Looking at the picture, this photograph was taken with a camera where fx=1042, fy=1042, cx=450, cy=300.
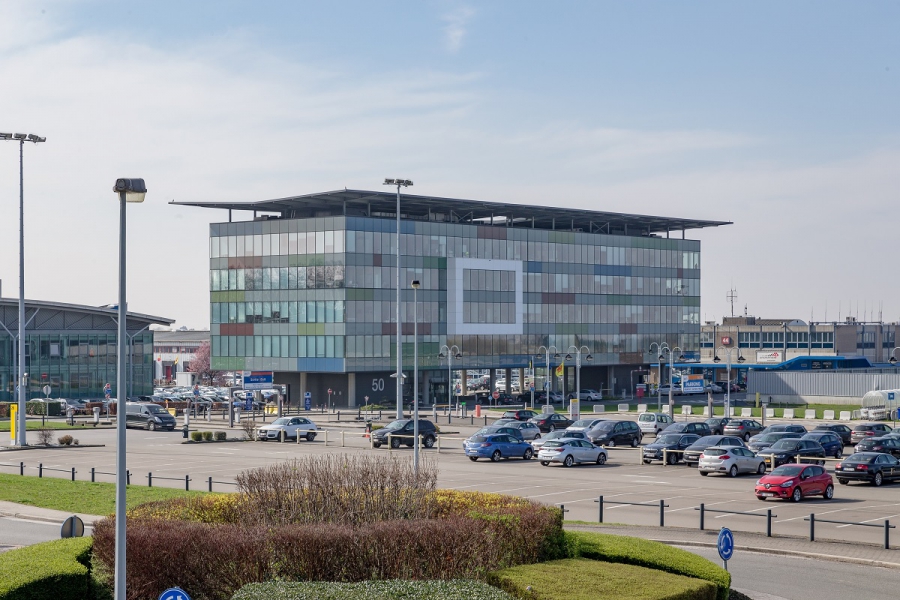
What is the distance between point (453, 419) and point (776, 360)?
82123 mm

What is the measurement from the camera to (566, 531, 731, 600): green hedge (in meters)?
16.9

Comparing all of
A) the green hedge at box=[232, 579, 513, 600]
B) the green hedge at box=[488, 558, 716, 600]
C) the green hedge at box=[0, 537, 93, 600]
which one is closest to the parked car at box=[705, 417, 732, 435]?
the green hedge at box=[488, 558, 716, 600]

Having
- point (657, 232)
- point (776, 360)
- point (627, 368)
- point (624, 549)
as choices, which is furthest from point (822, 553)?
point (776, 360)

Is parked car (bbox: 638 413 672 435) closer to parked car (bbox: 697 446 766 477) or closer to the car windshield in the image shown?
parked car (bbox: 697 446 766 477)

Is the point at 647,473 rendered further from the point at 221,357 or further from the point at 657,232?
the point at 657,232

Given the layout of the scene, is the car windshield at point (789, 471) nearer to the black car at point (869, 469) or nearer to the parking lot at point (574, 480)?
the parking lot at point (574, 480)

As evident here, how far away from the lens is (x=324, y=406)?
307ft

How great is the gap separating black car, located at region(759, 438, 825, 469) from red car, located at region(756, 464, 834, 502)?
831 centimetres

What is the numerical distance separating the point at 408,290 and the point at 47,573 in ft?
261

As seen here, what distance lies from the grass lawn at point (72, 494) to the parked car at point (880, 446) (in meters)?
28.5

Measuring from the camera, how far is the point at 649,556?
1753 centimetres

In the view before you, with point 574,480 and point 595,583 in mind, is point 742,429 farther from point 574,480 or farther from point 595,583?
point 595,583

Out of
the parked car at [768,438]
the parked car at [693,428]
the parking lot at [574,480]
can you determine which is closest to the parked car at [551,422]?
the parking lot at [574,480]

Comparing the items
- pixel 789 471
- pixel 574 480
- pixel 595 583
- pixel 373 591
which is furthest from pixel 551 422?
pixel 373 591
